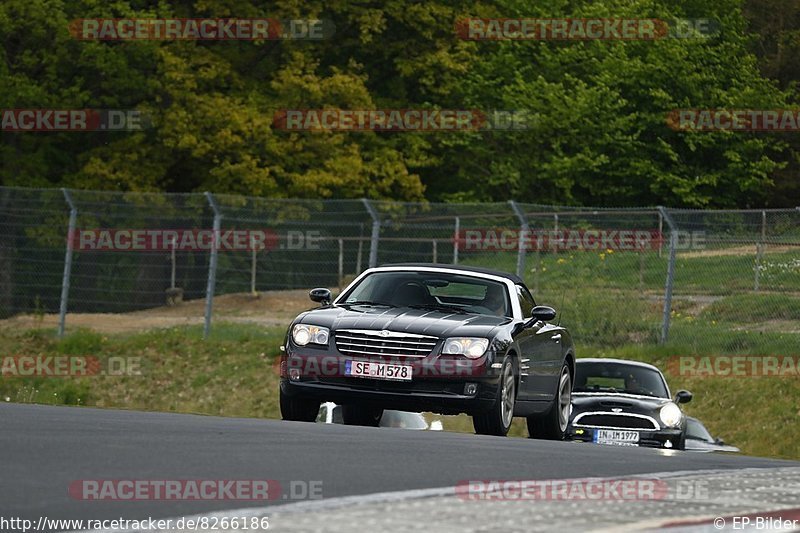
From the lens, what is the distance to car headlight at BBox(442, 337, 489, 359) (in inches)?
549

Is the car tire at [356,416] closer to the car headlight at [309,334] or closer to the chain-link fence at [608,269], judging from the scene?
the car headlight at [309,334]

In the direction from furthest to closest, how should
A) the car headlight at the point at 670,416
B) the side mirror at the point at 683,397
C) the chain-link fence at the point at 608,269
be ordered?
the chain-link fence at the point at 608,269 → the side mirror at the point at 683,397 → the car headlight at the point at 670,416

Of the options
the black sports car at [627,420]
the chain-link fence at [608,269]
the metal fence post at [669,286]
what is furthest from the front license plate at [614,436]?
the metal fence post at [669,286]

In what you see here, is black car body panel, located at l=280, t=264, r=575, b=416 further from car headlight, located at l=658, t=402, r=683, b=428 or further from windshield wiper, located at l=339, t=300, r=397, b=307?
car headlight, located at l=658, t=402, r=683, b=428

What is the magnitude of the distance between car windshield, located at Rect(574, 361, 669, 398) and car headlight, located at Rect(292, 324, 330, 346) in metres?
6.29

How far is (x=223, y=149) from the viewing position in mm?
44812

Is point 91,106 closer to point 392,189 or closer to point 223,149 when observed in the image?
point 223,149

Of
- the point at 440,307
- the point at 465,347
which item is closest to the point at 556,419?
the point at 440,307

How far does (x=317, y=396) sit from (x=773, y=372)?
12.3 meters

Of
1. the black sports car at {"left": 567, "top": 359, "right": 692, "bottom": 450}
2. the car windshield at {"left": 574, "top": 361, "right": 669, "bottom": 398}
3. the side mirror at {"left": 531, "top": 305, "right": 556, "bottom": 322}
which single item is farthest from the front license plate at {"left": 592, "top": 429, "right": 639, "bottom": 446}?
the side mirror at {"left": 531, "top": 305, "right": 556, "bottom": 322}

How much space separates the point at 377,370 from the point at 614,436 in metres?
5.39

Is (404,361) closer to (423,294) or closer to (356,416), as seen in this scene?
(423,294)

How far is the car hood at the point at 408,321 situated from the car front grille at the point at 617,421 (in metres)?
4.25

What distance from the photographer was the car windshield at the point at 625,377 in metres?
19.8
